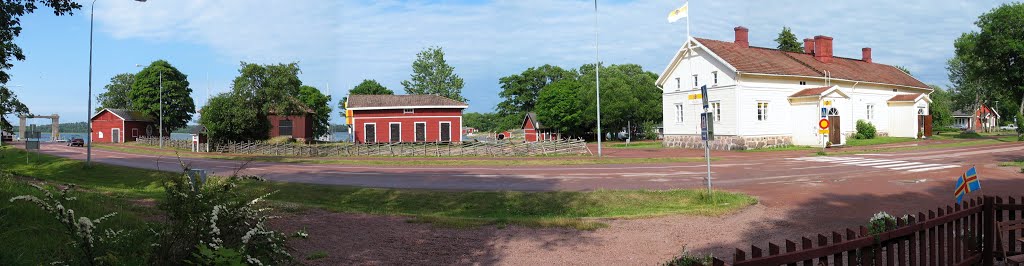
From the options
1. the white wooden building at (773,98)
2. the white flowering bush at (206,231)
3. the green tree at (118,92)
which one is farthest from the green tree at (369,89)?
the white flowering bush at (206,231)

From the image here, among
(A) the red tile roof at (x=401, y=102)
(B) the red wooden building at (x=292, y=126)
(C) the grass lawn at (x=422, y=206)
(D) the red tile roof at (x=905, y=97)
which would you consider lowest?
(C) the grass lawn at (x=422, y=206)

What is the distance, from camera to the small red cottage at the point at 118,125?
7419cm

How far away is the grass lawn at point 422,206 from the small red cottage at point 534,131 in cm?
5892

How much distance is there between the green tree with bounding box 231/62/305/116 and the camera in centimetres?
5047

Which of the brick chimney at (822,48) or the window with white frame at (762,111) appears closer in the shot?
the window with white frame at (762,111)

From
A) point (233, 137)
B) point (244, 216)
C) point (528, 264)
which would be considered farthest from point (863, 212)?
point (233, 137)

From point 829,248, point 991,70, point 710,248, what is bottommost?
point 710,248

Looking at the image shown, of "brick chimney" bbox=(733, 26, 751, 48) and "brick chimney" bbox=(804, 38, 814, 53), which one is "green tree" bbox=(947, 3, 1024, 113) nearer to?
"brick chimney" bbox=(804, 38, 814, 53)

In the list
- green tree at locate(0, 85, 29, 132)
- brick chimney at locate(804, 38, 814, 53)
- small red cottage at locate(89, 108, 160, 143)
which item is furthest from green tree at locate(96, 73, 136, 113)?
brick chimney at locate(804, 38, 814, 53)

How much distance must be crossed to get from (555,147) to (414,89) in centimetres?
5890

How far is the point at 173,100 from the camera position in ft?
253

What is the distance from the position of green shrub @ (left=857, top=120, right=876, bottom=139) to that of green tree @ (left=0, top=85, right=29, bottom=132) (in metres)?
50.2

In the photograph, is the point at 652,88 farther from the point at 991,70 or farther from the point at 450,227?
the point at 450,227

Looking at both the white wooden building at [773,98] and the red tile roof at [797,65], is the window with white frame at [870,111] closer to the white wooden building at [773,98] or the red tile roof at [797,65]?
the white wooden building at [773,98]
